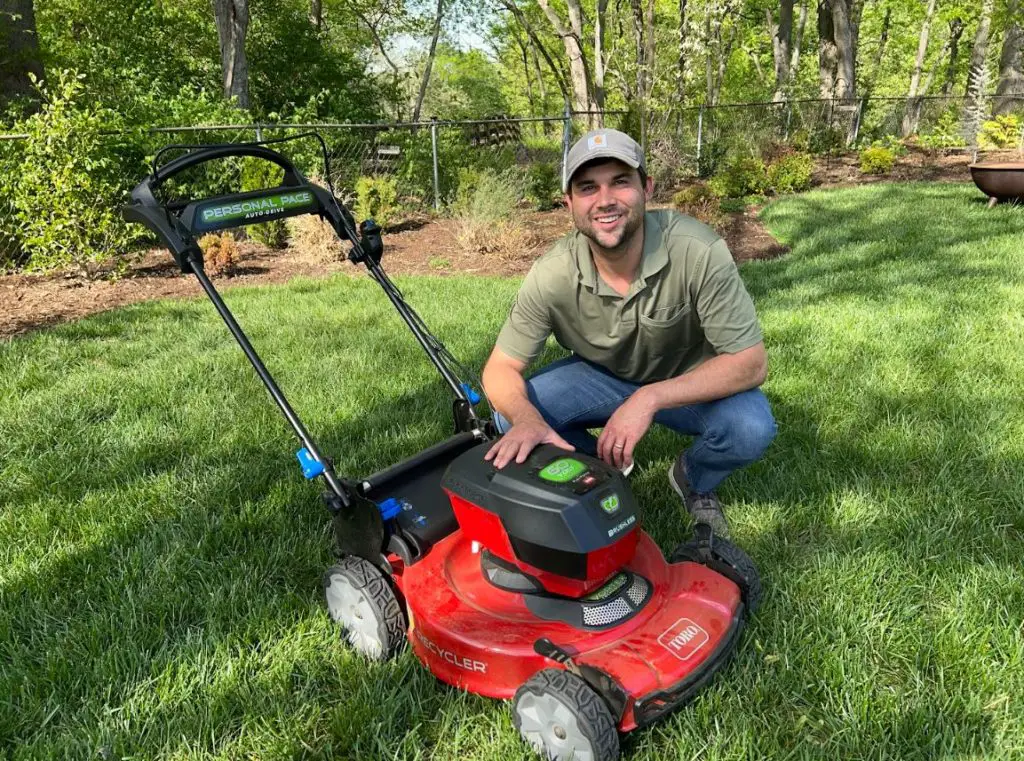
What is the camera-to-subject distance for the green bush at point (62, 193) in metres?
6.24

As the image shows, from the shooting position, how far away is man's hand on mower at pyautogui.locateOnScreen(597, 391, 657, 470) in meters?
2.14

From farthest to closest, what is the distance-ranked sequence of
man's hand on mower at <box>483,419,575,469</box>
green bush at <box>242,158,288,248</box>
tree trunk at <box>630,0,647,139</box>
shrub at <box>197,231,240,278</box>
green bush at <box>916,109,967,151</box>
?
green bush at <box>916,109,967,151</box>
tree trunk at <box>630,0,647,139</box>
green bush at <box>242,158,288,248</box>
shrub at <box>197,231,240,278</box>
man's hand on mower at <box>483,419,575,469</box>

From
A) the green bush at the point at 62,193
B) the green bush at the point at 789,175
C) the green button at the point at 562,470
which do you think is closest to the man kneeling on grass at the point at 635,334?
the green button at the point at 562,470

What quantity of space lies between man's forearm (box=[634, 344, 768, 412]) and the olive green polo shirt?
0.05 meters

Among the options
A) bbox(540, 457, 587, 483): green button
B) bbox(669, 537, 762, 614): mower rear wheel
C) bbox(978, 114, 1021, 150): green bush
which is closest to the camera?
bbox(540, 457, 587, 483): green button

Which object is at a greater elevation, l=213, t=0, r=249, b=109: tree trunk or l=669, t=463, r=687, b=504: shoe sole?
l=213, t=0, r=249, b=109: tree trunk

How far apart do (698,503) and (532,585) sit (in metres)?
1.00

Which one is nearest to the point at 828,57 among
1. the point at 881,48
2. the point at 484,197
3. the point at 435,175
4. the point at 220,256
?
the point at 435,175

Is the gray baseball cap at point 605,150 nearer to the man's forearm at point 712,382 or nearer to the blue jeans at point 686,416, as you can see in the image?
the man's forearm at point 712,382

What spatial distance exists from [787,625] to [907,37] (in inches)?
1602

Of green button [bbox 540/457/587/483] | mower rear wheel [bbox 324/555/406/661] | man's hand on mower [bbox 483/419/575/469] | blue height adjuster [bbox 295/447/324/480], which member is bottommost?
mower rear wheel [bbox 324/555/406/661]

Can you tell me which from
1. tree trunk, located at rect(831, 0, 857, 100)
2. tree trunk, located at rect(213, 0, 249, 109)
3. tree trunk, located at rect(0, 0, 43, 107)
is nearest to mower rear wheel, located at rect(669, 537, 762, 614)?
tree trunk, located at rect(0, 0, 43, 107)

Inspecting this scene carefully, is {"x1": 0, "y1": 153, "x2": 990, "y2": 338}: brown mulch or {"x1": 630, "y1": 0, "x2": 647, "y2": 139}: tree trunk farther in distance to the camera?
{"x1": 630, "y1": 0, "x2": 647, "y2": 139}: tree trunk

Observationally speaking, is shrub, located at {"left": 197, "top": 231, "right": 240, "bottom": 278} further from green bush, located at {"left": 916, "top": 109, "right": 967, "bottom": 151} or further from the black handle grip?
green bush, located at {"left": 916, "top": 109, "right": 967, "bottom": 151}
